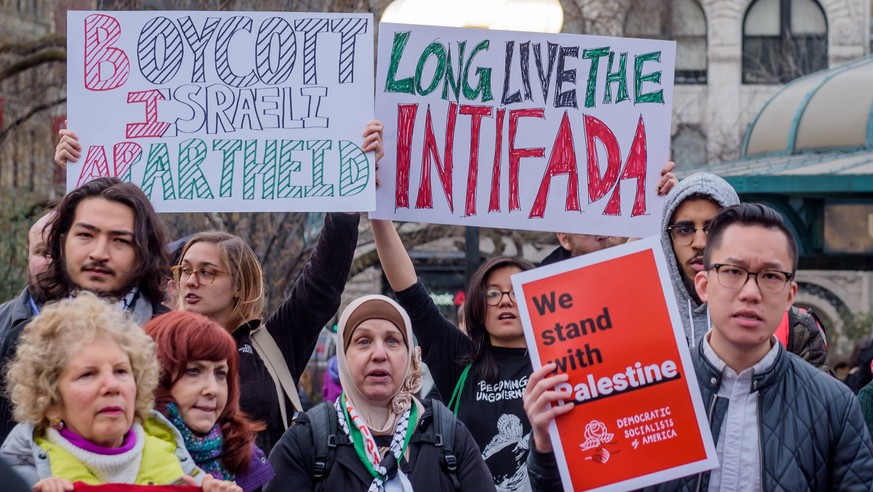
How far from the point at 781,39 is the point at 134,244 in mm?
34185

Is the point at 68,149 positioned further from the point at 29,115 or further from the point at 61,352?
the point at 29,115

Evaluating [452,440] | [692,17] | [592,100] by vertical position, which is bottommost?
[452,440]

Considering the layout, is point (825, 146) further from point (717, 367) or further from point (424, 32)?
point (717, 367)

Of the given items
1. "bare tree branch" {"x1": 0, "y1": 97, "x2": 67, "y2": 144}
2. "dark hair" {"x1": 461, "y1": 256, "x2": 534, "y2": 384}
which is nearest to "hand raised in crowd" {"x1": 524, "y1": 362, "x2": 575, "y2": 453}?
"dark hair" {"x1": 461, "y1": 256, "x2": 534, "y2": 384}

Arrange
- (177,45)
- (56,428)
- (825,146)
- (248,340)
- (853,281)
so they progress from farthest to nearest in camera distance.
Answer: (853,281) < (825,146) < (177,45) < (248,340) < (56,428)

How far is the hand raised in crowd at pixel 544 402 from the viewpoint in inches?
152

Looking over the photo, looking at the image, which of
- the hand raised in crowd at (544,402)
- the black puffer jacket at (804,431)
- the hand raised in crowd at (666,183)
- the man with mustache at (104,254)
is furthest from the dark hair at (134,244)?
the hand raised in crowd at (666,183)

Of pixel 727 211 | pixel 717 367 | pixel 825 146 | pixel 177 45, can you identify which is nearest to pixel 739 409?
pixel 717 367

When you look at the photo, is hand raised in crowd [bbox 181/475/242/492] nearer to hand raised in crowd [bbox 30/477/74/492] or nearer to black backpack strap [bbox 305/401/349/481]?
hand raised in crowd [bbox 30/477/74/492]

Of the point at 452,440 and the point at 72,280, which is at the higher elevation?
the point at 72,280

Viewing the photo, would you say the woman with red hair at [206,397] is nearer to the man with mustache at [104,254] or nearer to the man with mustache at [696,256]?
the man with mustache at [104,254]

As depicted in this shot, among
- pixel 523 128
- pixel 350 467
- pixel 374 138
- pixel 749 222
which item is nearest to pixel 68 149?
pixel 374 138

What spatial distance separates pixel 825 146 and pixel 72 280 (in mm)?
10701

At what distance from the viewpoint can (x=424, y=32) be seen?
5.72m
